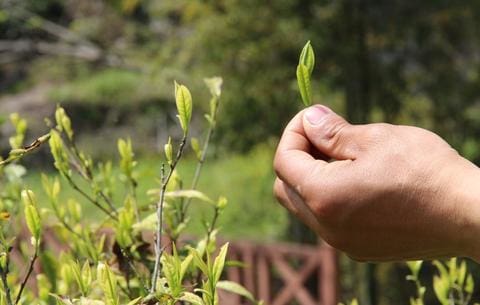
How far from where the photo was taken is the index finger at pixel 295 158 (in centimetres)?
111

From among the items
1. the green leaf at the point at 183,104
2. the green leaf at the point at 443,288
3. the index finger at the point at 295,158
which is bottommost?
the green leaf at the point at 443,288

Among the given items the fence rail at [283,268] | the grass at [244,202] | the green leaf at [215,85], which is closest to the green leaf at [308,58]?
the green leaf at [215,85]

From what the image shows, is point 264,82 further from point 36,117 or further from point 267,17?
Answer: point 36,117

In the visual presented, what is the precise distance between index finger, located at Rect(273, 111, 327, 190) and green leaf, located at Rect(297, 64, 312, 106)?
0.09 meters

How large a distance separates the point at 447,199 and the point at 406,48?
19.9ft

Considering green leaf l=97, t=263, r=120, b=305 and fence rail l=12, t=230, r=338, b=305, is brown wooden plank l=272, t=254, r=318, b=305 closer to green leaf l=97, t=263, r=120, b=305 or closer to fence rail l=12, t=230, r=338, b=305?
fence rail l=12, t=230, r=338, b=305

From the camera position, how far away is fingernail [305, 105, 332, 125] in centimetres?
116

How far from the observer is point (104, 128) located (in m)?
16.0

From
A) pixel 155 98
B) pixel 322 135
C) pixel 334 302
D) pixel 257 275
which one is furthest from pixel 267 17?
pixel 155 98

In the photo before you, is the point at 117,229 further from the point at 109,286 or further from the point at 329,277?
the point at 329,277

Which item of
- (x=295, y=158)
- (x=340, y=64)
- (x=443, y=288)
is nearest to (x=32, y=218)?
(x=295, y=158)

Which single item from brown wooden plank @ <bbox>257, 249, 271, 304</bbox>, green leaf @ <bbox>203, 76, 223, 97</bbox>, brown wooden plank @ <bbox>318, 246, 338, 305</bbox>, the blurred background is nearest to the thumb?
green leaf @ <bbox>203, 76, 223, 97</bbox>

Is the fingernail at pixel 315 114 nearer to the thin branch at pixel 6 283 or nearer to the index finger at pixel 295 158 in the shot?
the index finger at pixel 295 158

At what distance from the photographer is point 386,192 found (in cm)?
103
